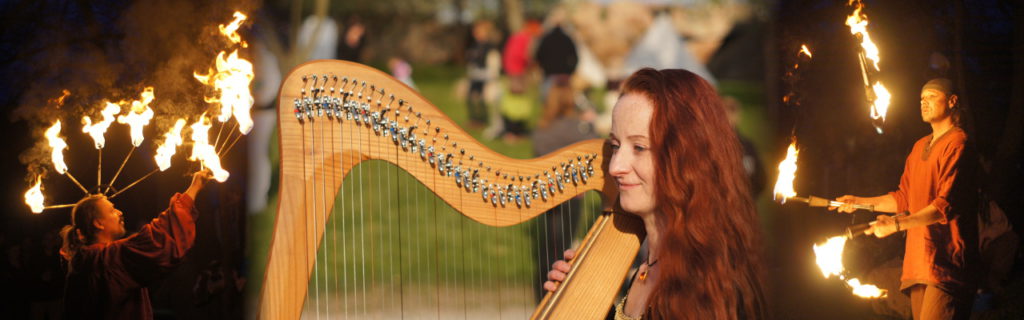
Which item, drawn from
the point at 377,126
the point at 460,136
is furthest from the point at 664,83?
the point at 377,126

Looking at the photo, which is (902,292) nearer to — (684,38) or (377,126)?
(377,126)

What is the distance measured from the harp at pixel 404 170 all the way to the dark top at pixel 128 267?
0.45 meters

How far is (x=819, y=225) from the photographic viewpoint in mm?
3188

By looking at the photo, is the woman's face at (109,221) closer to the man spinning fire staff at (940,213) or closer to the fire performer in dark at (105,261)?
the fire performer in dark at (105,261)

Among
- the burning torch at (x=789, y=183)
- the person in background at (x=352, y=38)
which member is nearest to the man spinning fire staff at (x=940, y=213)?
the burning torch at (x=789, y=183)

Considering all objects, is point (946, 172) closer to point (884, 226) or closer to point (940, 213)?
point (940, 213)

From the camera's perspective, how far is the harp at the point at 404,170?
2.11 metres

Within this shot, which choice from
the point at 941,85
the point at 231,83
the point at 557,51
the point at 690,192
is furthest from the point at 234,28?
the point at 557,51

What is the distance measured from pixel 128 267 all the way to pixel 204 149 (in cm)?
37

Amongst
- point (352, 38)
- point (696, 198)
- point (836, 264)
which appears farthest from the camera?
point (352, 38)

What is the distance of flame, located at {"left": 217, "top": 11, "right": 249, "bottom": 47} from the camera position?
267cm

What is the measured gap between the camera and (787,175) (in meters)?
3.26

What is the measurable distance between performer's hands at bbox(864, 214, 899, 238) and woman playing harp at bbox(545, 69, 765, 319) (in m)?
0.82

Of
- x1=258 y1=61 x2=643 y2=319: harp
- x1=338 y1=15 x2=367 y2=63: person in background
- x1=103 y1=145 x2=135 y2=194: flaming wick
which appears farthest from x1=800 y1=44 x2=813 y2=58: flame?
x1=338 y1=15 x2=367 y2=63: person in background
